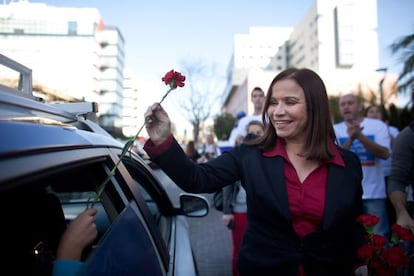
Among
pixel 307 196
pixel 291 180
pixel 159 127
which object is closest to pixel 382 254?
pixel 307 196

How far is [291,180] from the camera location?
1.73 m

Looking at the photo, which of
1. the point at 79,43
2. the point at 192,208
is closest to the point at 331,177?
the point at 192,208

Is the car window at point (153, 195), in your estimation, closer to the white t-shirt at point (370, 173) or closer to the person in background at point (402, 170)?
the person in background at point (402, 170)

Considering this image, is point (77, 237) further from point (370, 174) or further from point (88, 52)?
point (88, 52)

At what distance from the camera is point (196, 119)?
81.9 feet

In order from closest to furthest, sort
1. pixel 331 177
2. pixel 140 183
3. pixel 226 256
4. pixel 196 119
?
pixel 331 177 < pixel 140 183 < pixel 226 256 < pixel 196 119

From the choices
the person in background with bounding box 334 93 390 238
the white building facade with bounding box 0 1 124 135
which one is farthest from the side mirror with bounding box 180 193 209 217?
the white building facade with bounding box 0 1 124 135

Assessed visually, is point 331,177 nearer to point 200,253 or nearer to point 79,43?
point 200,253

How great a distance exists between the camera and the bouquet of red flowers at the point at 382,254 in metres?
1.37

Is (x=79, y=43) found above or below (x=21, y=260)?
above

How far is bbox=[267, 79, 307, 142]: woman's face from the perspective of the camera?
1.74m

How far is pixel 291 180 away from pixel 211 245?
4.03 metres

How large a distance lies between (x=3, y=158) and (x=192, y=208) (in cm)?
203

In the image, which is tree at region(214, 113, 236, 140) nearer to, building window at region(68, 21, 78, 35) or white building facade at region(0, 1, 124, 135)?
white building facade at region(0, 1, 124, 135)
